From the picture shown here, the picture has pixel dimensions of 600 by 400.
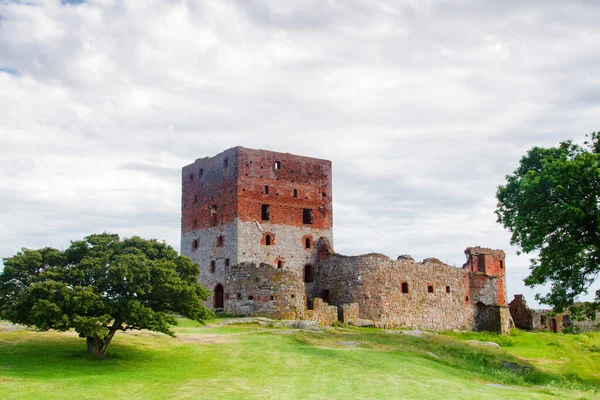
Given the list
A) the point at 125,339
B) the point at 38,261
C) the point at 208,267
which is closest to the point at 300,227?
the point at 208,267

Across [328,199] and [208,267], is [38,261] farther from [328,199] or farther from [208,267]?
[328,199]

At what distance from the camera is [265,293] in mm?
36312

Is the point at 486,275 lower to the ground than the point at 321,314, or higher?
higher

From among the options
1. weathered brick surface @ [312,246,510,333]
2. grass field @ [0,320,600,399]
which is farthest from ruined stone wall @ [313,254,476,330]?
grass field @ [0,320,600,399]

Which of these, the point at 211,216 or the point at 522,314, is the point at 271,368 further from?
the point at 522,314

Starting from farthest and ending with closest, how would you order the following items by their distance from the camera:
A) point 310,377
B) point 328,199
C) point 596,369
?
point 328,199 < point 596,369 < point 310,377

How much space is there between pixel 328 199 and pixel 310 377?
99.6 ft

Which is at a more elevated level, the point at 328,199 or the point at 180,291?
the point at 328,199

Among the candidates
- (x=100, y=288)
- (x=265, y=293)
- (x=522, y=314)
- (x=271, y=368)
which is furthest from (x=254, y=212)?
(x=522, y=314)

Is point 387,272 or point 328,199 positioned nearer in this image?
point 387,272

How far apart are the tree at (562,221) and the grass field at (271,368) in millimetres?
4361

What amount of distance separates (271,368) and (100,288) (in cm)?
706

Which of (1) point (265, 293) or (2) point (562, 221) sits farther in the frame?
(1) point (265, 293)

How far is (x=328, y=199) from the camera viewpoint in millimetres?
49938
